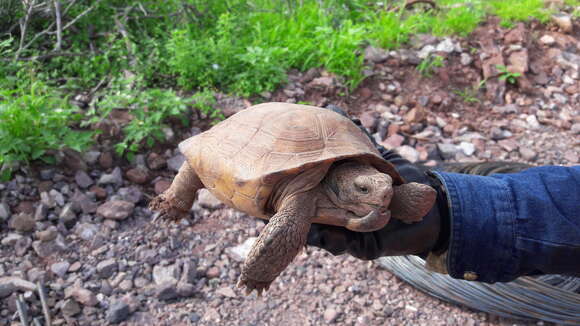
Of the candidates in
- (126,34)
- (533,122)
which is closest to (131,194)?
(126,34)

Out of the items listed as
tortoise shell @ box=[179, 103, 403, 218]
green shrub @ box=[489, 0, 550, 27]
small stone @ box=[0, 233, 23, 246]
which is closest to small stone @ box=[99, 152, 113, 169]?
small stone @ box=[0, 233, 23, 246]

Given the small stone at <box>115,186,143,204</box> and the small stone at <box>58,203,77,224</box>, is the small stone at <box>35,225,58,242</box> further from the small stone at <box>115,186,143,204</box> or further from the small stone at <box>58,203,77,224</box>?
the small stone at <box>115,186,143,204</box>

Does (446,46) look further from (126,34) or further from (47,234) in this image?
(47,234)

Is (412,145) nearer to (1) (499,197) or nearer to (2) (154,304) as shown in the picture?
(1) (499,197)

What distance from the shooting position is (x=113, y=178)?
10.7ft

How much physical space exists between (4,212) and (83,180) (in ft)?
1.69

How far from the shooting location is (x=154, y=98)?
11.8 feet

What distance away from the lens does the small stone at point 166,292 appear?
2559mm

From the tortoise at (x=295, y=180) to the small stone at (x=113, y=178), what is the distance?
1544 mm

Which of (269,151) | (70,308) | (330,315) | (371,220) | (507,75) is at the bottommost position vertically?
(330,315)

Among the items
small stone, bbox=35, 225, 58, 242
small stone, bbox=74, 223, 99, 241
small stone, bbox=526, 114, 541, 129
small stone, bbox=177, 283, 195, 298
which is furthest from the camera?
small stone, bbox=526, 114, 541, 129

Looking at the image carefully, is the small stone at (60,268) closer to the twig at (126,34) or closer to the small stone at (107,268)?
the small stone at (107,268)

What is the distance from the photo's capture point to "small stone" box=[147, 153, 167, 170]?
3402 millimetres

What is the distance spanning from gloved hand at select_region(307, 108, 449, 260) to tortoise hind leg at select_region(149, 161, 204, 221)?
632 mm
